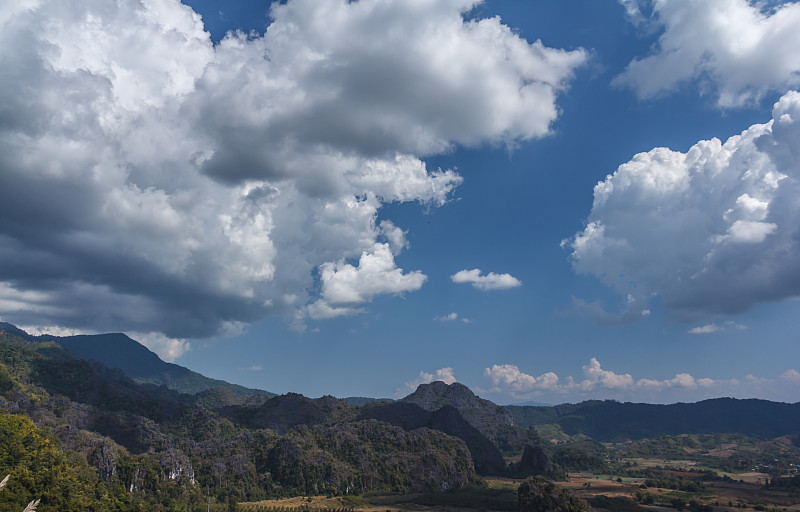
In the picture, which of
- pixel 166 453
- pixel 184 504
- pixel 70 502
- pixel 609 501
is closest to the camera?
pixel 70 502

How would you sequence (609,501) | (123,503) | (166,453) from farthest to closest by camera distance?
(166,453), (609,501), (123,503)

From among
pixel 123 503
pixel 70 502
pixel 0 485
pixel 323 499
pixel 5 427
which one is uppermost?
pixel 0 485

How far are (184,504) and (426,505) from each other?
→ 3516 inches

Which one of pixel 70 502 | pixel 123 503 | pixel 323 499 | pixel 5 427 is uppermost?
pixel 5 427

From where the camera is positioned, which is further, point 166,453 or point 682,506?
point 166,453

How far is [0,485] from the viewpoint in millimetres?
13750

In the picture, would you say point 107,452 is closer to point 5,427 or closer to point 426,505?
point 5,427

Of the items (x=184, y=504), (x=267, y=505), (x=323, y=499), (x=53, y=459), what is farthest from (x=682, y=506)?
(x=53, y=459)

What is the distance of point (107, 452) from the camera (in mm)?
185375

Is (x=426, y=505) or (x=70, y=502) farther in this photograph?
(x=426, y=505)

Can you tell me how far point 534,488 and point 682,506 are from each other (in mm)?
69875

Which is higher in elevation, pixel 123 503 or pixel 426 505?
pixel 123 503

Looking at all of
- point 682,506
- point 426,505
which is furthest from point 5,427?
point 682,506

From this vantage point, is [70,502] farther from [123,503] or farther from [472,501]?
[472,501]
